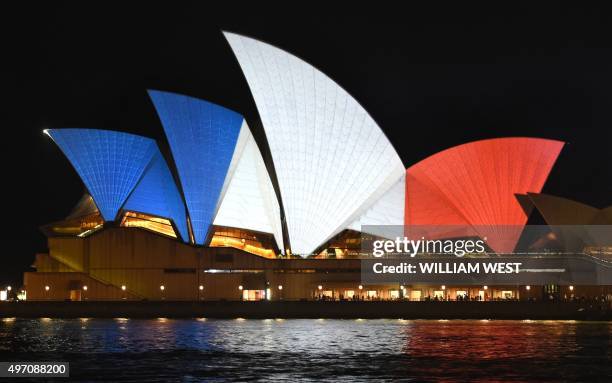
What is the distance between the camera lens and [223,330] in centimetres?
4344

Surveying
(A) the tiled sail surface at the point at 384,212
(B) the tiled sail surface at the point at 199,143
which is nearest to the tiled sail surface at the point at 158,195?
(B) the tiled sail surface at the point at 199,143

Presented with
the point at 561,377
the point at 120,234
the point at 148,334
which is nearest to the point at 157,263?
the point at 120,234

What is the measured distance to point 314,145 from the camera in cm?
5334

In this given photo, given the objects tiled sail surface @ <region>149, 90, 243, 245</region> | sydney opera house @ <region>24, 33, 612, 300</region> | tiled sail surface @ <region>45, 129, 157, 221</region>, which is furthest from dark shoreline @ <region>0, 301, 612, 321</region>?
tiled sail surface @ <region>45, 129, 157, 221</region>

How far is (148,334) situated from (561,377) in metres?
19.9

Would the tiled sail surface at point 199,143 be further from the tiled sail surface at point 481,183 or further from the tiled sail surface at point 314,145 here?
the tiled sail surface at point 481,183

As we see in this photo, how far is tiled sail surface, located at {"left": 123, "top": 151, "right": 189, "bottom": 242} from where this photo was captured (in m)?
56.1

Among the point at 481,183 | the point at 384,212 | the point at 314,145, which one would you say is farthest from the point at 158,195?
the point at 481,183

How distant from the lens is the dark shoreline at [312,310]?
54.4 metres

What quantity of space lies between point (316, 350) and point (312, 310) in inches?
832

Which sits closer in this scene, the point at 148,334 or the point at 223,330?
the point at 148,334

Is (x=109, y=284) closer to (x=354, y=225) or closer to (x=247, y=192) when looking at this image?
(x=247, y=192)

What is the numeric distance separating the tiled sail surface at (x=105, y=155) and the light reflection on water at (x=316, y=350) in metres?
10.7

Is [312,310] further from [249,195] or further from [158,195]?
[158,195]
